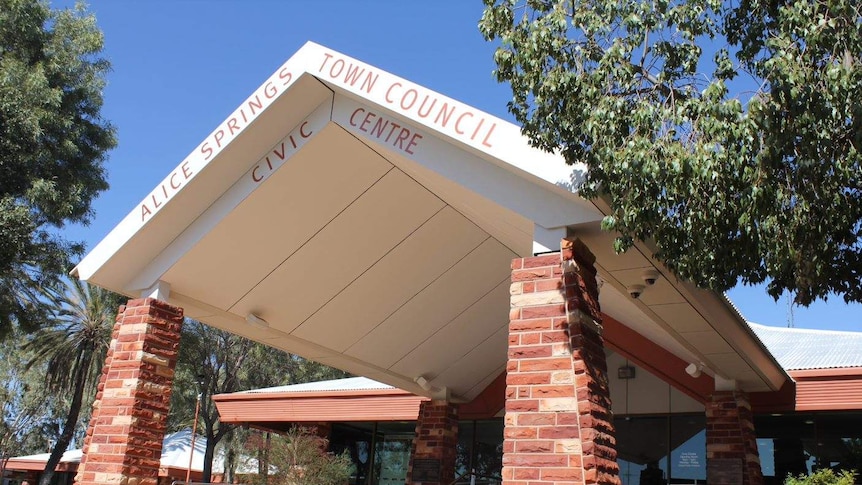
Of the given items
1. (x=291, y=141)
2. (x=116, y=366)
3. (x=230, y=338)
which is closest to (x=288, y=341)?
(x=116, y=366)

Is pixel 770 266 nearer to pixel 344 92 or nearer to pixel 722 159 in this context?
pixel 722 159

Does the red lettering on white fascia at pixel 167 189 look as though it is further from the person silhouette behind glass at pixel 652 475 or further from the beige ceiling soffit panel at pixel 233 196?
the person silhouette behind glass at pixel 652 475

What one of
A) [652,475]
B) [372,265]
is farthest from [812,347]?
[372,265]

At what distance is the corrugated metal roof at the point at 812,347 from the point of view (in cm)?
1035

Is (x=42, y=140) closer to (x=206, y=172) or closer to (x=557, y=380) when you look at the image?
(x=206, y=172)

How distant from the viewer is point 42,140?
1677 centimetres

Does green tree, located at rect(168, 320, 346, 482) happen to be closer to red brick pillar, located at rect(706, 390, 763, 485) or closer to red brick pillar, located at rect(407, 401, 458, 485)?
red brick pillar, located at rect(407, 401, 458, 485)

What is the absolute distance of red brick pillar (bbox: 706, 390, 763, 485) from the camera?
30.5ft

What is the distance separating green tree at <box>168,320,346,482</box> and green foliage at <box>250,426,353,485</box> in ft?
62.1

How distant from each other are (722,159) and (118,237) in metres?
5.59

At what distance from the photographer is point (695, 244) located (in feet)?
15.7

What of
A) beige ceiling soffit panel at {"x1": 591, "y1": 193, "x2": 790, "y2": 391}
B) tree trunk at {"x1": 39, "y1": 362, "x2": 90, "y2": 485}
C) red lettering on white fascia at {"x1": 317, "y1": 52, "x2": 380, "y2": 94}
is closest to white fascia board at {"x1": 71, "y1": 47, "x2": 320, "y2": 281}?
red lettering on white fascia at {"x1": 317, "y1": 52, "x2": 380, "y2": 94}

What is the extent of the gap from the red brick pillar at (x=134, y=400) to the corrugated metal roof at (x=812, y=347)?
784cm

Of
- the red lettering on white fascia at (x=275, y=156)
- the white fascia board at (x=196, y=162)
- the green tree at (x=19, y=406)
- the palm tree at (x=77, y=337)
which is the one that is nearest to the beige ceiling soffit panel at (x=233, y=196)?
the red lettering on white fascia at (x=275, y=156)
